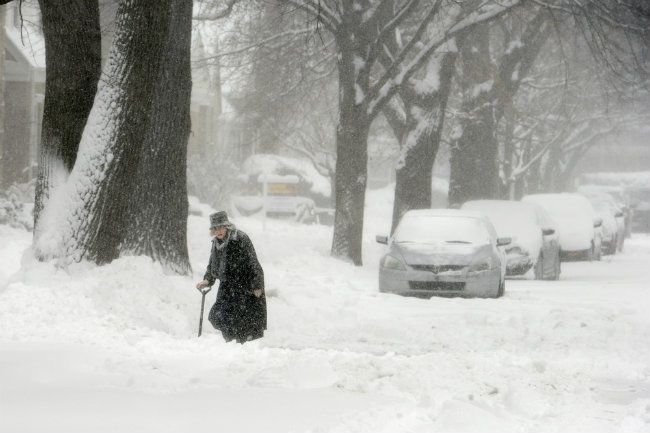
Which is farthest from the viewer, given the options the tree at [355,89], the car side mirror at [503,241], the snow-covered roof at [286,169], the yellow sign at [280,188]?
the snow-covered roof at [286,169]

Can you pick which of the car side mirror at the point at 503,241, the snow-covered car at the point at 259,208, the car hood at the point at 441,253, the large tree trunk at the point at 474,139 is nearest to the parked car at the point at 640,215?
the snow-covered car at the point at 259,208

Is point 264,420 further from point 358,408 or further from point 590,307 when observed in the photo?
point 590,307

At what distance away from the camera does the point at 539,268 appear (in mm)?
19016

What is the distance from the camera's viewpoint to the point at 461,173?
83.5 ft

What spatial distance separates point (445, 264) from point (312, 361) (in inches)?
290

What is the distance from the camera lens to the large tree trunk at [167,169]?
13078mm

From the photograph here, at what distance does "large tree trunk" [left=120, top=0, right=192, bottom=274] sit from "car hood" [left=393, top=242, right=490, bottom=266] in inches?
142

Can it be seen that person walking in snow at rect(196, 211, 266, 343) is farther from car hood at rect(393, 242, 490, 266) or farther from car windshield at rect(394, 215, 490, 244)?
car windshield at rect(394, 215, 490, 244)

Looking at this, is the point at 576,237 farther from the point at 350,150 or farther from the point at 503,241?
the point at 503,241

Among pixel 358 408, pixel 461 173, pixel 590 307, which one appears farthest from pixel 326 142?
pixel 358 408

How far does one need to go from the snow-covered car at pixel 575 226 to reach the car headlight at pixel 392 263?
30.6 feet

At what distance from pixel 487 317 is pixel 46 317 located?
5404 mm

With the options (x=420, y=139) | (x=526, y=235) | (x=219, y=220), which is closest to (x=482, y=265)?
(x=526, y=235)

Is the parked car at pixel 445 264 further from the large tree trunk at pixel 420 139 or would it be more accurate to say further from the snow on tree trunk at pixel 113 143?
the large tree trunk at pixel 420 139
